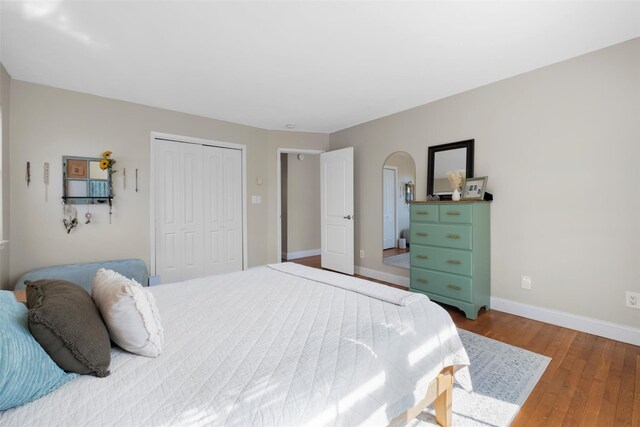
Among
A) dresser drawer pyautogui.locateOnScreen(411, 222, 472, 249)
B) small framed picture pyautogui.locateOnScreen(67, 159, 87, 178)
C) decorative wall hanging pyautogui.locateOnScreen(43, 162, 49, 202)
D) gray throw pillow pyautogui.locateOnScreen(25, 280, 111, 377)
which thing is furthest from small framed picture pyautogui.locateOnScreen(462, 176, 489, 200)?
decorative wall hanging pyautogui.locateOnScreen(43, 162, 49, 202)

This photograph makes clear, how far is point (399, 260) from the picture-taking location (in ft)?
13.8

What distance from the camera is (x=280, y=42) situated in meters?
2.32

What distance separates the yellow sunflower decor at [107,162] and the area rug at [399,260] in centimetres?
368

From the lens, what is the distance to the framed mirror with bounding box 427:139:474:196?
132 inches

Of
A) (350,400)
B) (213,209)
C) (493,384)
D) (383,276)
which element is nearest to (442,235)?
(383,276)

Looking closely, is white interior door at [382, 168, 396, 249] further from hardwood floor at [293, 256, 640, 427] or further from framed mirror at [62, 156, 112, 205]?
framed mirror at [62, 156, 112, 205]

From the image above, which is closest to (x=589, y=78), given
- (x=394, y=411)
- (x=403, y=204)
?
(x=403, y=204)

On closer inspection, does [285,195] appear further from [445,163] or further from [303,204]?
[445,163]

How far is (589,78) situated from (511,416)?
2778 mm

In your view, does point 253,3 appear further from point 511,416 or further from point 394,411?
point 511,416

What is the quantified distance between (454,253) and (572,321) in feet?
3.67

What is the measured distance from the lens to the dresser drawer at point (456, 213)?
2.93 meters

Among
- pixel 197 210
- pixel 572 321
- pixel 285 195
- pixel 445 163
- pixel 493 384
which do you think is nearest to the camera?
pixel 493 384

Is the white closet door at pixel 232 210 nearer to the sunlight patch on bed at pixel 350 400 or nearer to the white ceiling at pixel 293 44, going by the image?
the white ceiling at pixel 293 44
